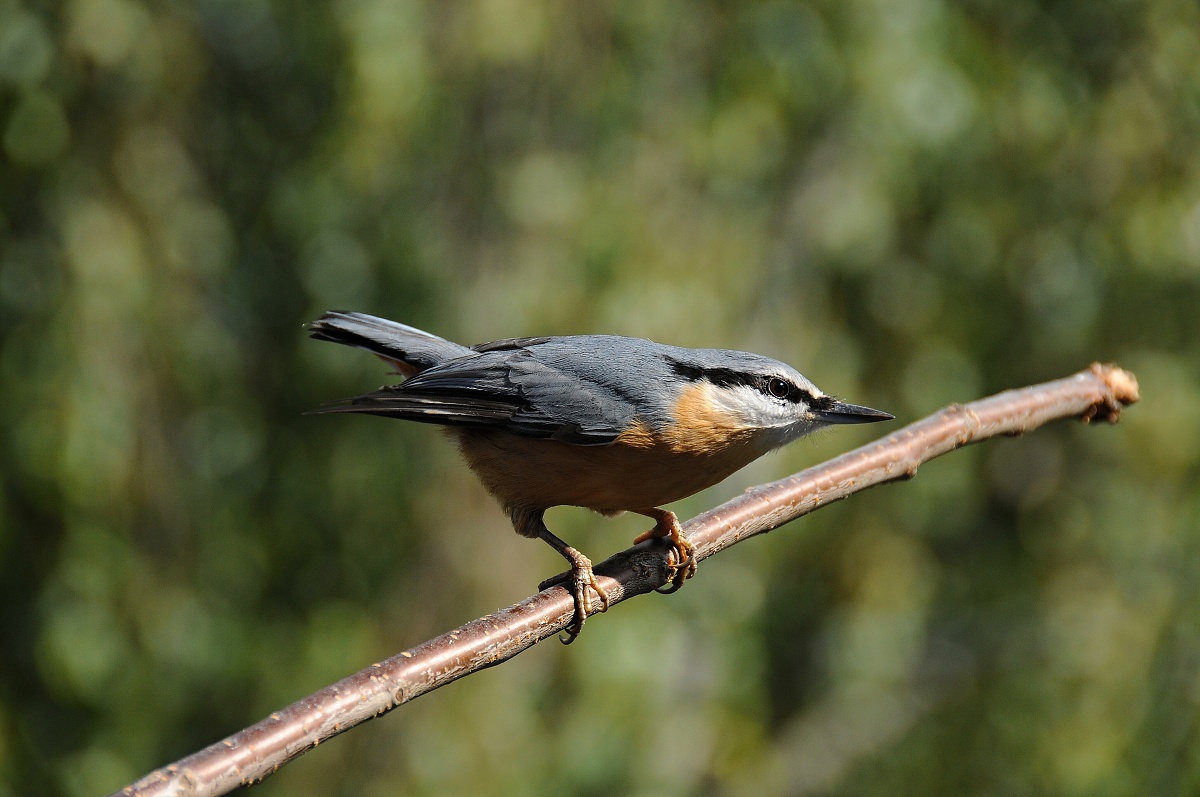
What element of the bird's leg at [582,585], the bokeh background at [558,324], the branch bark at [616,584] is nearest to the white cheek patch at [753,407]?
the branch bark at [616,584]

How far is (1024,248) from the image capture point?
14.8 ft

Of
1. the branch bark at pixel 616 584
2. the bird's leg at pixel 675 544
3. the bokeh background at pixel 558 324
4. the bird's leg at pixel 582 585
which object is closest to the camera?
the branch bark at pixel 616 584

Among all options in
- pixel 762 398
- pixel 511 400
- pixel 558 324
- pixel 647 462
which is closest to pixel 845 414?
pixel 762 398

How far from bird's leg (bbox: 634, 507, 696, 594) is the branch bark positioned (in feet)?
0.10

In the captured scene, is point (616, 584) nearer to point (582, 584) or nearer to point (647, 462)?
point (582, 584)

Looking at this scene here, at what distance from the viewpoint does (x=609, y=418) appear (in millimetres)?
2281

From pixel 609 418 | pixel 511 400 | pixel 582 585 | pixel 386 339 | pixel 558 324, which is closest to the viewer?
pixel 582 585

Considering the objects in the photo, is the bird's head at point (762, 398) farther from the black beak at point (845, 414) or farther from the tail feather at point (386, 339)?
the tail feather at point (386, 339)

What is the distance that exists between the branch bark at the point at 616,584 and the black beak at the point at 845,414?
0.24 ft

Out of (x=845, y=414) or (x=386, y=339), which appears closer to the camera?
(x=845, y=414)

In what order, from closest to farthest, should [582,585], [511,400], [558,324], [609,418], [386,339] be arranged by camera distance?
[582,585], [609,418], [511,400], [386,339], [558,324]

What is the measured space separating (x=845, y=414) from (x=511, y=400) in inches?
28.4

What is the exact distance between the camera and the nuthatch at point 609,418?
224 cm

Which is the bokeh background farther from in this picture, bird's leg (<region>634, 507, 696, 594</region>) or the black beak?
the black beak
